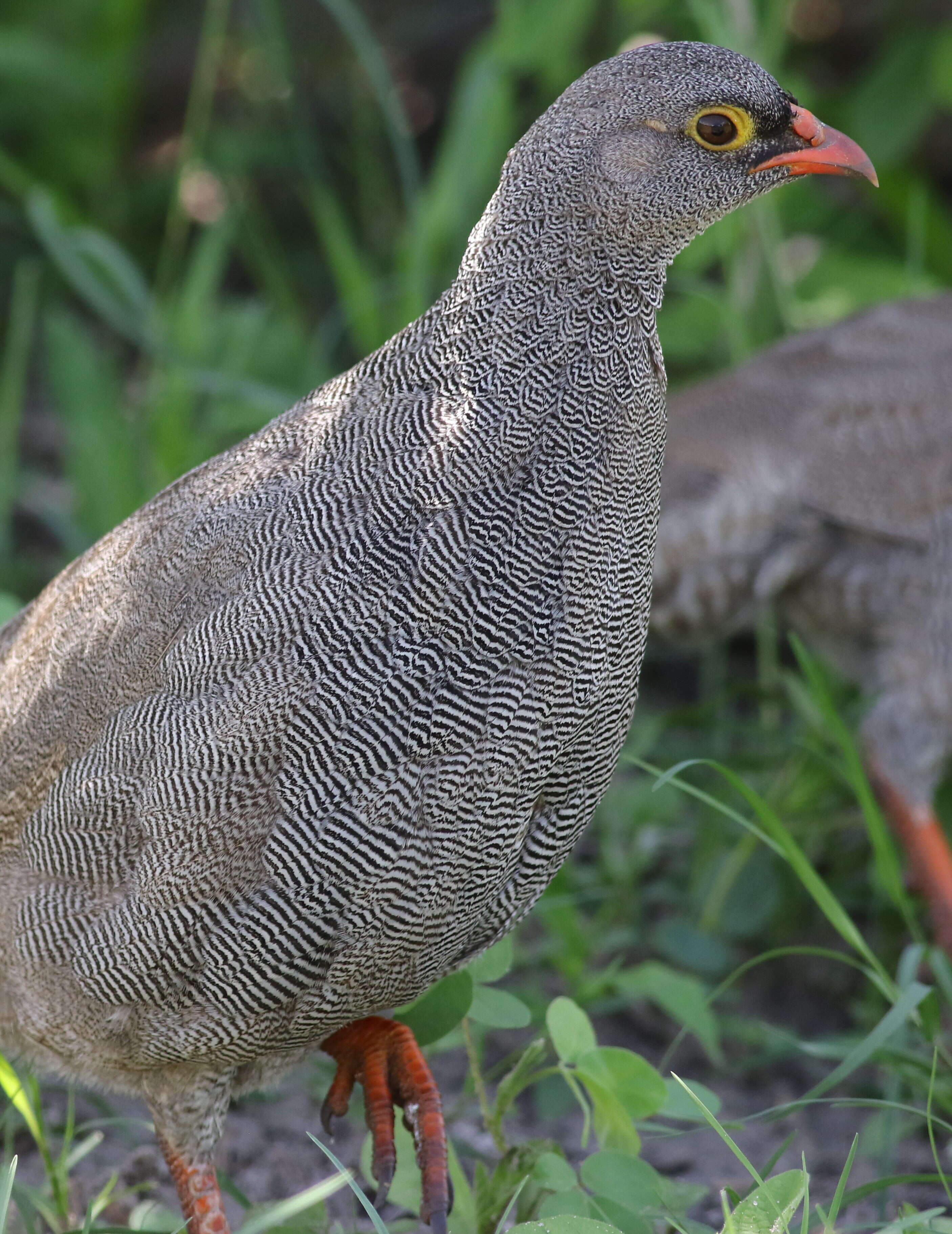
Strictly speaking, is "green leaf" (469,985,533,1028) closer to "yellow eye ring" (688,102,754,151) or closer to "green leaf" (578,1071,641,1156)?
"green leaf" (578,1071,641,1156)

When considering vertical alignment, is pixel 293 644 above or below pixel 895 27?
above

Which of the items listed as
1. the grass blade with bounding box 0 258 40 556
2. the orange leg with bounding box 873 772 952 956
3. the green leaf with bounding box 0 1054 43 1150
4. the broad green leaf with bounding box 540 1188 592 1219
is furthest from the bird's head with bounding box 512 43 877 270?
the grass blade with bounding box 0 258 40 556

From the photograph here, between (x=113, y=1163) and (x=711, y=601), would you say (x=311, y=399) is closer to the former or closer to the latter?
(x=113, y=1163)

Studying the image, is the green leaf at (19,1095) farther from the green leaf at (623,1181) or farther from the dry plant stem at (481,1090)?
the green leaf at (623,1181)

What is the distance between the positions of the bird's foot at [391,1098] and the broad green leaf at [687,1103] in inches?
15.1

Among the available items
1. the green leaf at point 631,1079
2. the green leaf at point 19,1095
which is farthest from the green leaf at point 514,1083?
the green leaf at point 19,1095

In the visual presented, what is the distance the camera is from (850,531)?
161 inches

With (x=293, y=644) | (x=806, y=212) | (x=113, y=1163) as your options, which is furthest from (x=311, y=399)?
(x=806, y=212)

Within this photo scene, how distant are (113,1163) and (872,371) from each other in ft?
9.22

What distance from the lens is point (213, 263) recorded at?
16.5 ft

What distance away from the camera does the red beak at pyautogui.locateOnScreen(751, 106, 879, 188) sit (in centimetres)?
234

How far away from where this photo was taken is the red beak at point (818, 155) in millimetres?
2338

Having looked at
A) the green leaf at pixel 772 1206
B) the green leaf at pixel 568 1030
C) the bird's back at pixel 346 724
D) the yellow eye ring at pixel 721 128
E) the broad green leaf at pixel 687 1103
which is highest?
the yellow eye ring at pixel 721 128

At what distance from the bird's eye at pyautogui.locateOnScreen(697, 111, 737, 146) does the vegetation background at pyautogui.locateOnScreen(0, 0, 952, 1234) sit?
1.05 metres
